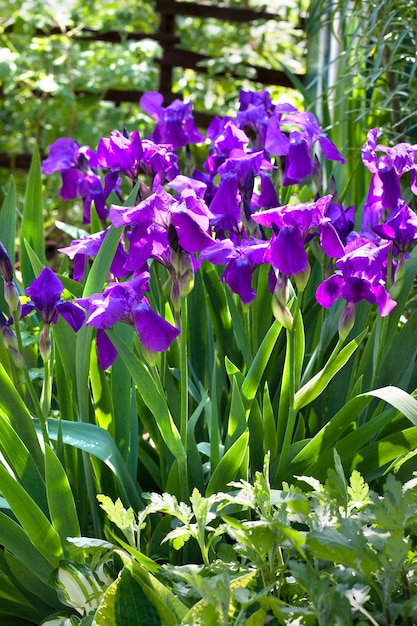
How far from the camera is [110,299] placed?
1003 mm

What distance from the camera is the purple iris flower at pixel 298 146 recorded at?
4.47ft

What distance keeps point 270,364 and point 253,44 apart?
354 cm

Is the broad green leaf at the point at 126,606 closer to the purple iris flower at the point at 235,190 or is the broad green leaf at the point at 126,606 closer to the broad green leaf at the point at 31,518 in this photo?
the broad green leaf at the point at 31,518

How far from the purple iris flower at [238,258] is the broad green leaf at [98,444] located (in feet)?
0.96

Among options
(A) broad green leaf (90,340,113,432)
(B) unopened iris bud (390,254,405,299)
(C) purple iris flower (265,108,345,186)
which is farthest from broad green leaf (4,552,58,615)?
(C) purple iris flower (265,108,345,186)

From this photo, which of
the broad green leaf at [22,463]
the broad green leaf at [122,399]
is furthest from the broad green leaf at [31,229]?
the broad green leaf at [22,463]

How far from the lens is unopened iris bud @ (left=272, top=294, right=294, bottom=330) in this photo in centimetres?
106

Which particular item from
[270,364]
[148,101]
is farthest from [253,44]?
[270,364]

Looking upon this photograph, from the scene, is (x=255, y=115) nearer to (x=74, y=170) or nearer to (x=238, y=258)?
(x=74, y=170)

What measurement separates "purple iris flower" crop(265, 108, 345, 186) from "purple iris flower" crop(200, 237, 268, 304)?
0.28m

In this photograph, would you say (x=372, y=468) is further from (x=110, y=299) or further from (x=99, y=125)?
(x=99, y=125)

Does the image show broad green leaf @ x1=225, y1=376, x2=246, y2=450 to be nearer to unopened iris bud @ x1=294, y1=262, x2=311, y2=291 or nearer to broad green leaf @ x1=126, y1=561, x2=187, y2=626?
unopened iris bud @ x1=294, y1=262, x2=311, y2=291

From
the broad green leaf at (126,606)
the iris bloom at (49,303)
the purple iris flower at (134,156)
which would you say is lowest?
the broad green leaf at (126,606)

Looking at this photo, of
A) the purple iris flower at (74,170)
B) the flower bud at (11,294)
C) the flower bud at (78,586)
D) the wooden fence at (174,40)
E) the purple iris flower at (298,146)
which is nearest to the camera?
the flower bud at (78,586)
